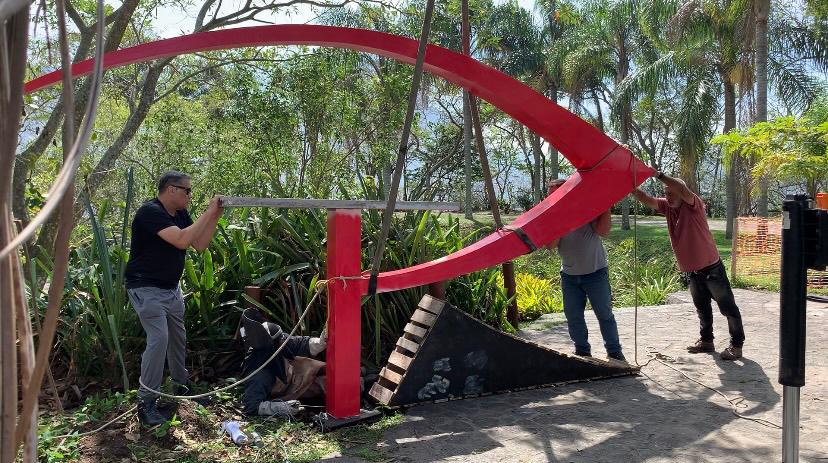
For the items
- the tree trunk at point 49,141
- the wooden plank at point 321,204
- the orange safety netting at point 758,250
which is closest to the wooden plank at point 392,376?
the wooden plank at point 321,204

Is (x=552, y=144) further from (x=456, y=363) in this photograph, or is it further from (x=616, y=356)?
(x=616, y=356)

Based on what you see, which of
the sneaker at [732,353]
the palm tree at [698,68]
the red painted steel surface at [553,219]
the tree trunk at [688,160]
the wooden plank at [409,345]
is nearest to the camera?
the red painted steel surface at [553,219]

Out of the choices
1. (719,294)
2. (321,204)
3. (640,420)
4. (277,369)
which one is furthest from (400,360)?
(719,294)

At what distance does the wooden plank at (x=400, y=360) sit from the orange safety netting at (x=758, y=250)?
8.11 metres

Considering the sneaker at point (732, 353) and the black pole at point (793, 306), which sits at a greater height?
the black pole at point (793, 306)

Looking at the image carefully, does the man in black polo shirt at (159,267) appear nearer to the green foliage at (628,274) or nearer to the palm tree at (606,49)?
the green foliage at (628,274)

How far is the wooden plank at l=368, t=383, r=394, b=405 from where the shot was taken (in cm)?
447

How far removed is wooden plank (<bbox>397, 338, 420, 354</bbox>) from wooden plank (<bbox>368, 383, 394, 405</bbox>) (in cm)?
31

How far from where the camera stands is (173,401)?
14.4ft

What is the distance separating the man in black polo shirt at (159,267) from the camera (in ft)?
13.5

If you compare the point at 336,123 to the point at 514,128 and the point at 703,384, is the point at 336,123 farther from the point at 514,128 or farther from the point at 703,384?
the point at 514,128

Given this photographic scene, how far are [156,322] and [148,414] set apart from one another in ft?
1.83

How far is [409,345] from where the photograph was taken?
15.4ft

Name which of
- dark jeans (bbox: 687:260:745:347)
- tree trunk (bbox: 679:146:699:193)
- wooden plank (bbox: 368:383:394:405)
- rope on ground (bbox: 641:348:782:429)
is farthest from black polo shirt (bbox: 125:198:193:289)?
tree trunk (bbox: 679:146:699:193)
